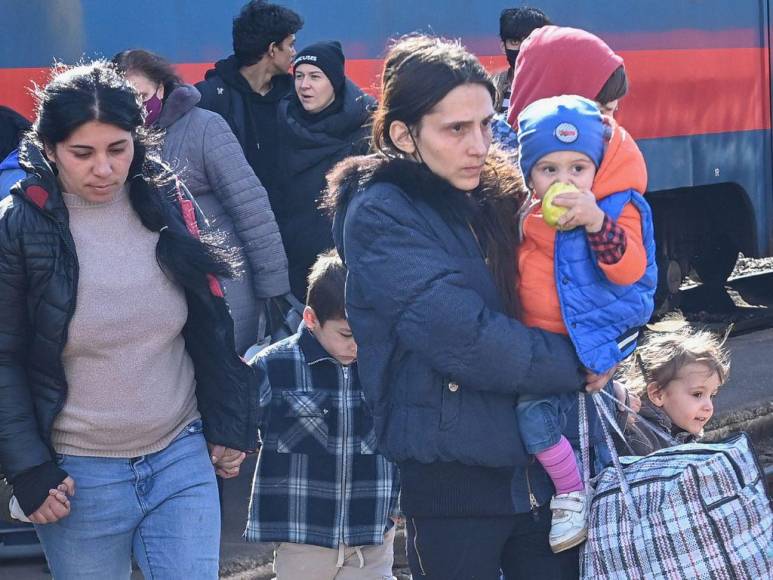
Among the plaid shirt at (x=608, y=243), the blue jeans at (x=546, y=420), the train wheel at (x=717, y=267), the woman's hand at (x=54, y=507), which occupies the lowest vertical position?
the train wheel at (x=717, y=267)

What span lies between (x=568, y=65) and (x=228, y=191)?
205 centimetres

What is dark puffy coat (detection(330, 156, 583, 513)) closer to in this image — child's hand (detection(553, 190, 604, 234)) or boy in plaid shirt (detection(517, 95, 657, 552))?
boy in plaid shirt (detection(517, 95, 657, 552))

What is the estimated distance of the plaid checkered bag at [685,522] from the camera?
2.43 metres

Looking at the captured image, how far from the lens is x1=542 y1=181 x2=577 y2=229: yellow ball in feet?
7.79

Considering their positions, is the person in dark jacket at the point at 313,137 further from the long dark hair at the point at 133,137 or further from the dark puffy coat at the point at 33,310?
the dark puffy coat at the point at 33,310

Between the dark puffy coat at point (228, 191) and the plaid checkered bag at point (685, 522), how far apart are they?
229cm

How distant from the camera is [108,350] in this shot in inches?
107

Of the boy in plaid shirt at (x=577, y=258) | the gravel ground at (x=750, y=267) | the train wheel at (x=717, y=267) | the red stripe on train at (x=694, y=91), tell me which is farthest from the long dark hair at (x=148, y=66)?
the gravel ground at (x=750, y=267)

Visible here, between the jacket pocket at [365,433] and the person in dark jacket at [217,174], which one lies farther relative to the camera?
the person in dark jacket at [217,174]

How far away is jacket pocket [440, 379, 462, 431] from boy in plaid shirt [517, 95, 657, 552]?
0.13 meters

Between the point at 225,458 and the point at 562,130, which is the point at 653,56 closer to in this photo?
the point at 225,458

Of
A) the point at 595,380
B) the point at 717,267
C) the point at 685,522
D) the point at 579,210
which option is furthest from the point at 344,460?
the point at 717,267

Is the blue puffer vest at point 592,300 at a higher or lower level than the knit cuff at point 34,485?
higher

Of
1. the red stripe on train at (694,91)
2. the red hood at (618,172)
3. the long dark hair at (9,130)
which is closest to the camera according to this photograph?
the red hood at (618,172)
